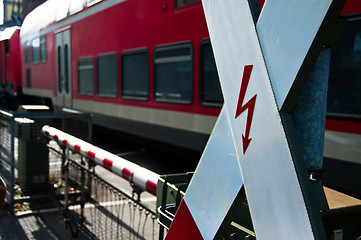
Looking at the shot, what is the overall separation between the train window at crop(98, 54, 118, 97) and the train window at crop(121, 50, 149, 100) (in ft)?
1.33

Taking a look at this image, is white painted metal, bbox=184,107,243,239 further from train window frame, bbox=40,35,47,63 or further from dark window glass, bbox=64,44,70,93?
train window frame, bbox=40,35,47,63

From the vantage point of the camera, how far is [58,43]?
12.6 metres

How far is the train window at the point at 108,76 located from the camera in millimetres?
9039

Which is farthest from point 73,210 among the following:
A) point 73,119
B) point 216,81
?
point 216,81

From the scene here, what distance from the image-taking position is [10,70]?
1889 cm

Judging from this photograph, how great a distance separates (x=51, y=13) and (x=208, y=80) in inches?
345

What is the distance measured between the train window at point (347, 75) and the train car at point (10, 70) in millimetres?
15331

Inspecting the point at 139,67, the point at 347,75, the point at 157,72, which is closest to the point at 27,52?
the point at 139,67

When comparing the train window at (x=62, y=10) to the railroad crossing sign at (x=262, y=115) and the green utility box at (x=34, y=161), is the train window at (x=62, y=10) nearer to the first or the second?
the green utility box at (x=34, y=161)

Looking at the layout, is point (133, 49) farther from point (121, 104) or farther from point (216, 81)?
point (216, 81)

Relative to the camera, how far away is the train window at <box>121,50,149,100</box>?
25.6 ft

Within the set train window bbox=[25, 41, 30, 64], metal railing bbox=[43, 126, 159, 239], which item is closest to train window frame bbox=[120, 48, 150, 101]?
metal railing bbox=[43, 126, 159, 239]

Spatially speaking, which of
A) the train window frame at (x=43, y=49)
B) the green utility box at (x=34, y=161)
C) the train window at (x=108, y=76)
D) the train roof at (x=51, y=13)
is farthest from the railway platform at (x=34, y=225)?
the train window frame at (x=43, y=49)

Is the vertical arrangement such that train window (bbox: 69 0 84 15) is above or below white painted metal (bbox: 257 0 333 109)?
above
